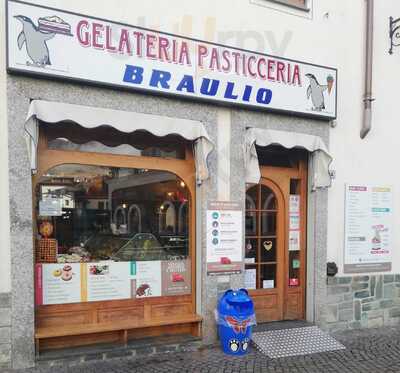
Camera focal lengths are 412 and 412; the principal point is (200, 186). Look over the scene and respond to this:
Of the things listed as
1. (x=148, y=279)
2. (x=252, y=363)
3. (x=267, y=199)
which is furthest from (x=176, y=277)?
(x=267, y=199)

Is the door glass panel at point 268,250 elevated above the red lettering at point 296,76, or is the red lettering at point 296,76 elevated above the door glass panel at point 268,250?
the red lettering at point 296,76

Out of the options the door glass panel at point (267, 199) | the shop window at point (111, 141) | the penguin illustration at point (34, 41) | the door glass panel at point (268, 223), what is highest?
the penguin illustration at point (34, 41)

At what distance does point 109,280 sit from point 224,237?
59.9 inches

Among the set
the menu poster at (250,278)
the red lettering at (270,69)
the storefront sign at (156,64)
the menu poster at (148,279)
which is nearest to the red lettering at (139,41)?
the storefront sign at (156,64)

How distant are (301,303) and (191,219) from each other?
2.30 m

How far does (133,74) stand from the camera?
15.4 ft

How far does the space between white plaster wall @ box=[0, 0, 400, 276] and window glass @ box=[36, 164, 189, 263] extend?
184cm

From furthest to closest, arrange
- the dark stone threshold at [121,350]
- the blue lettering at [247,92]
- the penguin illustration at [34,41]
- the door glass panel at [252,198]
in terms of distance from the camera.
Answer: the door glass panel at [252,198], the blue lettering at [247,92], the dark stone threshold at [121,350], the penguin illustration at [34,41]

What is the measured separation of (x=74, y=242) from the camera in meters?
4.80

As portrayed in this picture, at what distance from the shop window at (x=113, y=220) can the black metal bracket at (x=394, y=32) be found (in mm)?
4229

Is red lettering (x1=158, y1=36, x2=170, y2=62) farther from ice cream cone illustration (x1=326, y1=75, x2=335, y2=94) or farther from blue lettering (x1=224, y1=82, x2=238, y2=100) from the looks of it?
ice cream cone illustration (x1=326, y1=75, x2=335, y2=94)

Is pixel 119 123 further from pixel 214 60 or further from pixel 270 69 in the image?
pixel 270 69

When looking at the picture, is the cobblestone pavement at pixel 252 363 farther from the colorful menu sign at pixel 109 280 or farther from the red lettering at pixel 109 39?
the red lettering at pixel 109 39

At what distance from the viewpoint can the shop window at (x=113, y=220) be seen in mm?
4645
